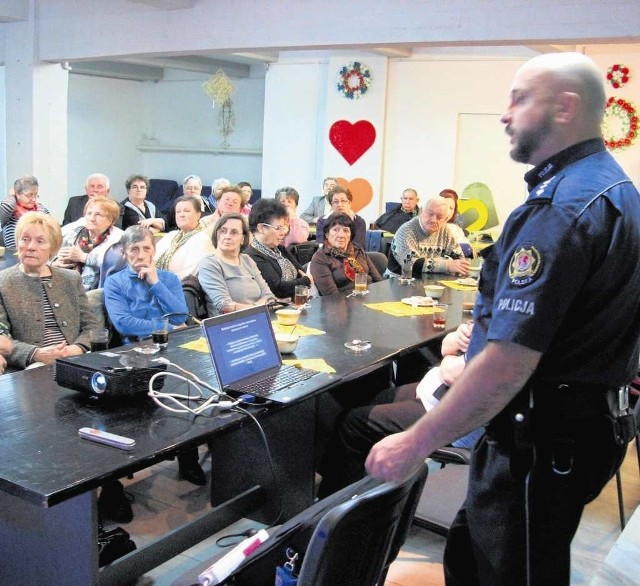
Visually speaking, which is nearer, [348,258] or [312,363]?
[312,363]

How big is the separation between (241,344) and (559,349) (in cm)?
126

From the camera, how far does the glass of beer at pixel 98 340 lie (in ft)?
11.8

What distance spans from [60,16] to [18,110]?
106cm

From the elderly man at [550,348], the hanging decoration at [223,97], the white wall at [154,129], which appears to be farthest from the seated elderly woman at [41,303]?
the white wall at [154,129]

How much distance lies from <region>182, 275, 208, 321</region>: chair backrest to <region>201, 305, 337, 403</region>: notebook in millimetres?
1585

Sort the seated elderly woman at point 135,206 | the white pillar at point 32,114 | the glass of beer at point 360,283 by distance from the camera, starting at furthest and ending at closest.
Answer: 1. the white pillar at point 32,114
2. the seated elderly woman at point 135,206
3. the glass of beer at point 360,283

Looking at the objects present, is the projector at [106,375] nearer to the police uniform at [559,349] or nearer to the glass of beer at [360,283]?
the police uniform at [559,349]

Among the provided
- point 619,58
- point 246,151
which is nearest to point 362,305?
point 619,58

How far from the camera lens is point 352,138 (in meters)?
10.9

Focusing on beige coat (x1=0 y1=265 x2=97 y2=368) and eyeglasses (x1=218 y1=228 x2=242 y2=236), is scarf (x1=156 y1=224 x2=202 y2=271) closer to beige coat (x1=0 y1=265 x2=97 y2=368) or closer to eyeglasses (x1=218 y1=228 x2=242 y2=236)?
eyeglasses (x1=218 y1=228 x2=242 y2=236)

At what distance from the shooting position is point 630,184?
168 cm

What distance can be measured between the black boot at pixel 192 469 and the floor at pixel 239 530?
1.4 inches

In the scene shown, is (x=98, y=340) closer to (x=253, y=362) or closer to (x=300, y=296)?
(x=300, y=296)

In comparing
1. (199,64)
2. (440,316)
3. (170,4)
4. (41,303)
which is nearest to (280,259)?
(440,316)
